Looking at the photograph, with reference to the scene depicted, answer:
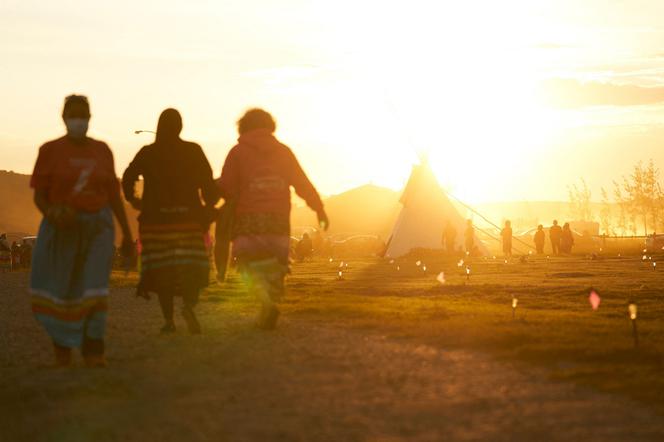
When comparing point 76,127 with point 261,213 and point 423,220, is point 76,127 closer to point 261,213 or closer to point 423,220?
point 261,213

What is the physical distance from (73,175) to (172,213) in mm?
2006

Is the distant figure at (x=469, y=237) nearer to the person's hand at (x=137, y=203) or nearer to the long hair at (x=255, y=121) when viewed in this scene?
the long hair at (x=255, y=121)

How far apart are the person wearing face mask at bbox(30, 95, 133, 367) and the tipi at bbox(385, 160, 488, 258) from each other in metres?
38.2

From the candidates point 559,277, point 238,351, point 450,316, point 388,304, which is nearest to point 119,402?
point 238,351

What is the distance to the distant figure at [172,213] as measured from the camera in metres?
10.6

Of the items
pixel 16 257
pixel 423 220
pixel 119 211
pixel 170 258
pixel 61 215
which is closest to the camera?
pixel 61 215

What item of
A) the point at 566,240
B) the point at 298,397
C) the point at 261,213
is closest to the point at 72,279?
the point at 298,397

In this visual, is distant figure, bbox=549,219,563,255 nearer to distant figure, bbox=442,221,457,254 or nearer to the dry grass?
distant figure, bbox=442,221,457,254

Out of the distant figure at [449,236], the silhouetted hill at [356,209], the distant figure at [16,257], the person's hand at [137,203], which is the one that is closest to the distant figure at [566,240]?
the distant figure at [449,236]

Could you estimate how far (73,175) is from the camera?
28.8 feet

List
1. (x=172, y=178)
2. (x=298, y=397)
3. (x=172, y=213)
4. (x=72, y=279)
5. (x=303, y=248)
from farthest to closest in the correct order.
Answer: (x=303, y=248), (x=172, y=178), (x=172, y=213), (x=72, y=279), (x=298, y=397)

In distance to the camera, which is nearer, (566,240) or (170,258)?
(170,258)

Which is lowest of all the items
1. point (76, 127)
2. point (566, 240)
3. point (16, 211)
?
point (76, 127)

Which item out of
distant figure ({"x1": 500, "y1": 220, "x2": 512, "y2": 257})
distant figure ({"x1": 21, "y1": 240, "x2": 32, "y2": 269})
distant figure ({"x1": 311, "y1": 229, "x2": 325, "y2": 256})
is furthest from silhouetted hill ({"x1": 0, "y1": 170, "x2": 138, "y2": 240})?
distant figure ({"x1": 21, "y1": 240, "x2": 32, "y2": 269})
